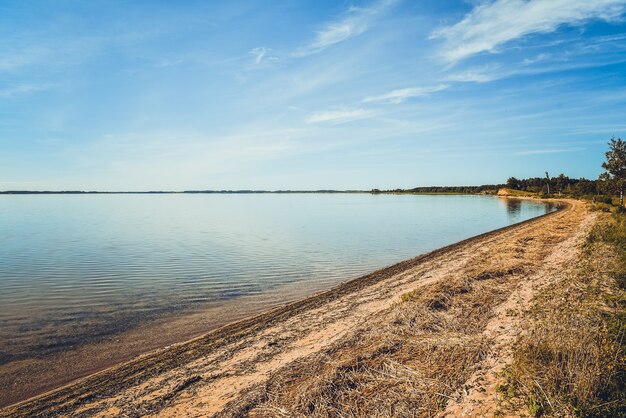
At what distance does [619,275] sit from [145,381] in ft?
51.4

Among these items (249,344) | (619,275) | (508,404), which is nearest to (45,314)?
(249,344)

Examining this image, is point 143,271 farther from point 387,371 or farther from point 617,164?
point 617,164

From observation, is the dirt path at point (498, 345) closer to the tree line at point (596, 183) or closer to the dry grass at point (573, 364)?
the dry grass at point (573, 364)

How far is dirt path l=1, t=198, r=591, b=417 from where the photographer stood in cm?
755

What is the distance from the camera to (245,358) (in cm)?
959

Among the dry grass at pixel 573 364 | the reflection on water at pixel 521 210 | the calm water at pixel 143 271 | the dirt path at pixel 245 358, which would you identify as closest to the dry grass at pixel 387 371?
the dirt path at pixel 245 358

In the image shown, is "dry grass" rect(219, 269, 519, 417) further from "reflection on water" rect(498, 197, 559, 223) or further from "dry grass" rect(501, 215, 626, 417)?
"reflection on water" rect(498, 197, 559, 223)

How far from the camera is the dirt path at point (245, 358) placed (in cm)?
755

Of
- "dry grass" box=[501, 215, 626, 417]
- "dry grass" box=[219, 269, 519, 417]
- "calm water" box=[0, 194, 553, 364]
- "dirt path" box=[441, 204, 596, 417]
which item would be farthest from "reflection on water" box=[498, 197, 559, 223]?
"dry grass" box=[219, 269, 519, 417]

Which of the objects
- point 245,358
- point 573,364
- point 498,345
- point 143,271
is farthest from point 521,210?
point 245,358

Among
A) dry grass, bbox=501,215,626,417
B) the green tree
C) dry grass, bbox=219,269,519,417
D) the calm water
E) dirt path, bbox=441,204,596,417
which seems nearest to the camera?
dry grass, bbox=501,215,626,417

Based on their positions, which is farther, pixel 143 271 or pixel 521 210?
pixel 521 210

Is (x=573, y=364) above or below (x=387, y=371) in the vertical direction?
above

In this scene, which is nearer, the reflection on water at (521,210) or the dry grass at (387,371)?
the dry grass at (387,371)
